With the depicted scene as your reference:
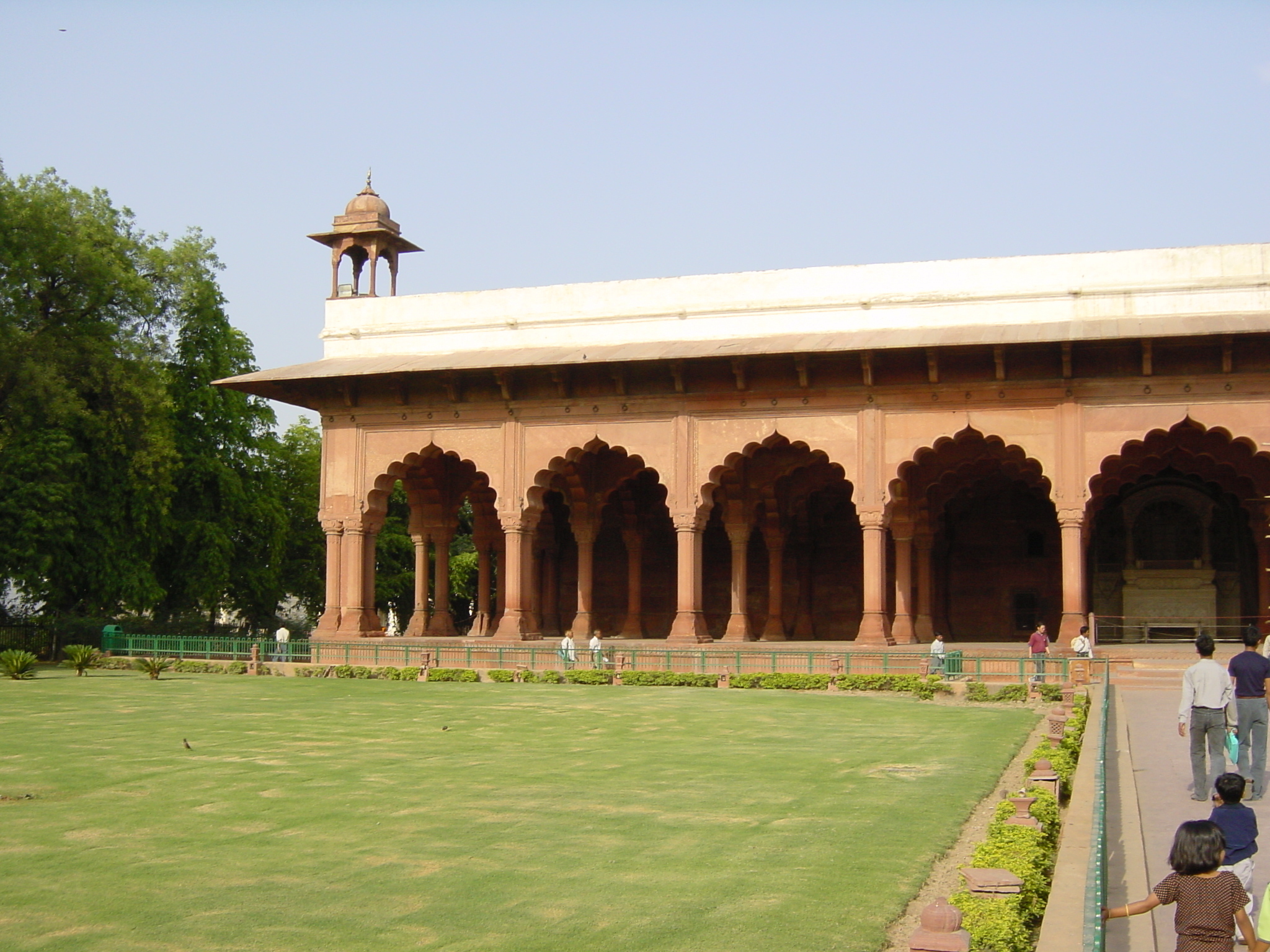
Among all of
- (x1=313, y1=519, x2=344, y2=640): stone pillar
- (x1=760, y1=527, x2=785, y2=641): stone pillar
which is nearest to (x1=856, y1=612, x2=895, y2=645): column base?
(x1=760, y1=527, x2=785, y2=641): stone pillar

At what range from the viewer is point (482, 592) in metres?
31.1

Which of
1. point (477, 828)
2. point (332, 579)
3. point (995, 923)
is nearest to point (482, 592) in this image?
point (332, 579)

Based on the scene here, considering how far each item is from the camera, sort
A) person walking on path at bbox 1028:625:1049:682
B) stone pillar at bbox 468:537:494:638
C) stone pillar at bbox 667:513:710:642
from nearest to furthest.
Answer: person walking on path at bbox 1028:625:1049:682
stone pillar at bbox 667:513:710:642
stone pillar at bbox 468:537:494:638

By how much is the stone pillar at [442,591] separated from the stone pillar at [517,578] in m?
3.99

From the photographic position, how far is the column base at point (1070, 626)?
72.0 ft

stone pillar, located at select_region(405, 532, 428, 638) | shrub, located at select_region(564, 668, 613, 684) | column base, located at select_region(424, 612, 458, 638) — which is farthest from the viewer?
stone pillar, located at select_region(405, 532, 428, 638)

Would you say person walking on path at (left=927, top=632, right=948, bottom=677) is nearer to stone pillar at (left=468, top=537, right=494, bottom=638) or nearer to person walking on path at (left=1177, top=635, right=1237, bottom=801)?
person walking on path at (left=1177, top=635, right=1237, bottom=801)

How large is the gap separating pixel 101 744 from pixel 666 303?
15.7 meters

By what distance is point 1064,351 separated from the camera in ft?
72.8

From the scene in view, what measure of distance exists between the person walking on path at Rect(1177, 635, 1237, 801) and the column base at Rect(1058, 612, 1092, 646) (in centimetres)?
1267

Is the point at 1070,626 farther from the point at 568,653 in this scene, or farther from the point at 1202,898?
the point at 1202,898

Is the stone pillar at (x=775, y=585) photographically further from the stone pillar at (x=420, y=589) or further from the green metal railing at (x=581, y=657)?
the stone pillar at (x=420, y=589)

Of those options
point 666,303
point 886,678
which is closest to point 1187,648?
point 886,678

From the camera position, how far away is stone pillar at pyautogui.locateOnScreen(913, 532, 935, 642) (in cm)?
2630
